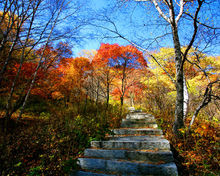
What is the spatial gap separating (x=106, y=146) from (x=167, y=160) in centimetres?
160

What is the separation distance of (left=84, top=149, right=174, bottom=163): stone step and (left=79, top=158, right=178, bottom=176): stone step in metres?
0.17

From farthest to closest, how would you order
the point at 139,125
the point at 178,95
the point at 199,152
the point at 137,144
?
the point at 139,125, the point at 178,95, the point at 137,144, the point at 199,152

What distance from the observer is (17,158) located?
10.6 feet

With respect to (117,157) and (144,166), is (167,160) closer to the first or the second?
(144,166)

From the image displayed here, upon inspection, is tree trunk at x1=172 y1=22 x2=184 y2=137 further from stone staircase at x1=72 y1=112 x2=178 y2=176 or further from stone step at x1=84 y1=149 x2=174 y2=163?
stone step at x1=84 y1=149 x2=174 y2=163

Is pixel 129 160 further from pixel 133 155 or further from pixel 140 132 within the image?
pixel 140 132

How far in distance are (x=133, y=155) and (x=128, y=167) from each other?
334mm

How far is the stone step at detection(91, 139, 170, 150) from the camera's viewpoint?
278 cm

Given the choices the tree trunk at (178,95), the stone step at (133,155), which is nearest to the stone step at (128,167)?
the stone step at (133,155)

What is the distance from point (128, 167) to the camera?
2.36 meters

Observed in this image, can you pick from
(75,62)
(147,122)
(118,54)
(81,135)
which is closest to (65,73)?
(75,62)

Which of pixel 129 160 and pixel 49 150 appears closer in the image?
pixel 129 160

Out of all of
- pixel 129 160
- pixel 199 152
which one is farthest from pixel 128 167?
pixel 199 152

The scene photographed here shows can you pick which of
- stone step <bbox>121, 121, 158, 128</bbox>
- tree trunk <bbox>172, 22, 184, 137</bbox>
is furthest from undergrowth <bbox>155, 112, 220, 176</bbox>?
stone step <bbox>121, 121, 158, 128</bbox>
